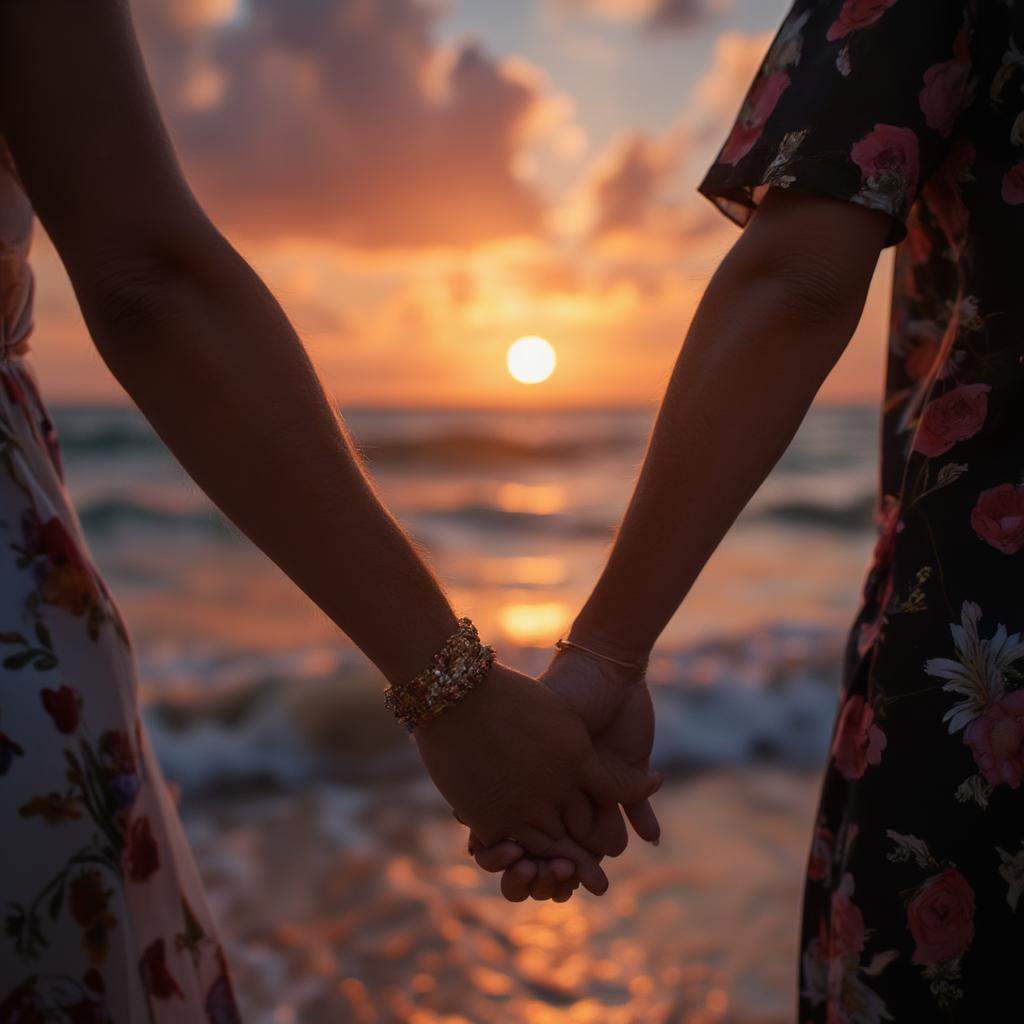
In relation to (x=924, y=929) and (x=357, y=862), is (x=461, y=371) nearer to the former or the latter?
(x=357, y=862)

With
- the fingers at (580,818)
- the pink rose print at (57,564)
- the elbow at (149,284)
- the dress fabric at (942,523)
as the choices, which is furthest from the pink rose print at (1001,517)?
the pink rose print at (57,564)

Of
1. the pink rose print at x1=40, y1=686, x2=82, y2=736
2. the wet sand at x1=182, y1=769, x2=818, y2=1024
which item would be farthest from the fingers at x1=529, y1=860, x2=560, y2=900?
the wet sand at x1=182, y1=769, x2=818, y2=1024

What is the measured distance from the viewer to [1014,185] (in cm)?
103

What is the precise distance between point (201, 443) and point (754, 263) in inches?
25.0

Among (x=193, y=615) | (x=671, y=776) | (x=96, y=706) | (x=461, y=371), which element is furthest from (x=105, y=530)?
(x=461, y=371)

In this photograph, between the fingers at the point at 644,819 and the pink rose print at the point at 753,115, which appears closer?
the pink rose print at the point at 753,115

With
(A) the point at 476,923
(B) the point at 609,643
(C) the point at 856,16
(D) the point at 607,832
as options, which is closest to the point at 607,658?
(B) the point at 609,643

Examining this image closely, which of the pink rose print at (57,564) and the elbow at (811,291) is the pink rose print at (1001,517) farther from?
the pink rose print at (57,564)

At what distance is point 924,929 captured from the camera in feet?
3.52

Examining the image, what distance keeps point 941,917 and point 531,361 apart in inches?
1161

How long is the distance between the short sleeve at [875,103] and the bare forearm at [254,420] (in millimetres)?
546

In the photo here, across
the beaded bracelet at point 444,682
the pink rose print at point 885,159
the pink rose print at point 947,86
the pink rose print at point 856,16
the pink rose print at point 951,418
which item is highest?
the pink rose print at point 856,16

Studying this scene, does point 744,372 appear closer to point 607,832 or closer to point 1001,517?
point 1001,517

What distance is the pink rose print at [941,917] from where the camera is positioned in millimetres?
1054
